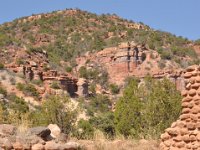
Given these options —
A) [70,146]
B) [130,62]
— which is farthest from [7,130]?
[130,62]

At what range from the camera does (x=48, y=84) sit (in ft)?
167

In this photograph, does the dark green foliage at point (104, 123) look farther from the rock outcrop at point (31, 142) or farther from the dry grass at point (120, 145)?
the rock outcrop at point (31, 142)

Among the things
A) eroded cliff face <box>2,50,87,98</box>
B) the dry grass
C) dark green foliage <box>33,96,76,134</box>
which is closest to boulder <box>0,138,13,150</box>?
the dry grass

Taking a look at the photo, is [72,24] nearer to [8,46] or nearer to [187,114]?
[8,46]

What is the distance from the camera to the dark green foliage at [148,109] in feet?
68.7

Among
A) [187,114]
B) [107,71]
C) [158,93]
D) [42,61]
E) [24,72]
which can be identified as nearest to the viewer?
[187,114]

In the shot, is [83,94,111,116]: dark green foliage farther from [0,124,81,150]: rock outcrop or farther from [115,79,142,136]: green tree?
[0,124,81,150]: rock outcrop

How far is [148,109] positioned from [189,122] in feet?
43.0

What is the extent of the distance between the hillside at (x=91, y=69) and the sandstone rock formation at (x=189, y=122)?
1051cm

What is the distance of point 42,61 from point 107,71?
12.7 metres

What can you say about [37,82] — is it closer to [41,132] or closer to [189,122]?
[41,132]

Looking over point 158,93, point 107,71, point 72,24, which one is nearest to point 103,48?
point 107,71

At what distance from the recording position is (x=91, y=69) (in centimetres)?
6781

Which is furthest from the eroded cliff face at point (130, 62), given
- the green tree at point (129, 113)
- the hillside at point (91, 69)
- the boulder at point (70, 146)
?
the boulder at point (70, 146)
